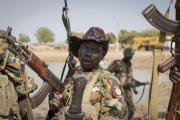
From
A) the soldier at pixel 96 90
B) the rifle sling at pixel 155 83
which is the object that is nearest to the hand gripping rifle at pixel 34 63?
the soldier at pixel 96 90

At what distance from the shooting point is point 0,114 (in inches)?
104

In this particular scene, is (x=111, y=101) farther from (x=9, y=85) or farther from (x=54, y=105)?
(x=9, y=85)

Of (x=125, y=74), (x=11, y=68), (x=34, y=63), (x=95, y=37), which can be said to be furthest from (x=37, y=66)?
(x=125, y=74)

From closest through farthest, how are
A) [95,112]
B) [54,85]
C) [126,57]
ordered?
[95,112], [54,85], [126,57]

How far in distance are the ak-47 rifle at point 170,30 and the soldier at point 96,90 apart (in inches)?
67.1

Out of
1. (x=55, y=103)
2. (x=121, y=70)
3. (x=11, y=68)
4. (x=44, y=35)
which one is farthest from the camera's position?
(x=44, y=35)

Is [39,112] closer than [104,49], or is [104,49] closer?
[104,49]

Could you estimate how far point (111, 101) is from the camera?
1.55 m

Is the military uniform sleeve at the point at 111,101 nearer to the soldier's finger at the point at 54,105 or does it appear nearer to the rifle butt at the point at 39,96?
the soldier's finger at the point at 54,105

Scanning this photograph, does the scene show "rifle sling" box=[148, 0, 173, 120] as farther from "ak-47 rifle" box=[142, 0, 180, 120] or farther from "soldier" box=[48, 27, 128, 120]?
"soldier" box=[48, 27, 128, 120]

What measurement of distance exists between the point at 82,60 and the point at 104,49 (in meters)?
0.33

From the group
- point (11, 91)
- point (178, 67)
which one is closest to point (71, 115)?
point (11, 91)

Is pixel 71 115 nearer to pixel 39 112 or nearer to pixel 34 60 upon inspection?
pixel 34 60

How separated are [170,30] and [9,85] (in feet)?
9.76
